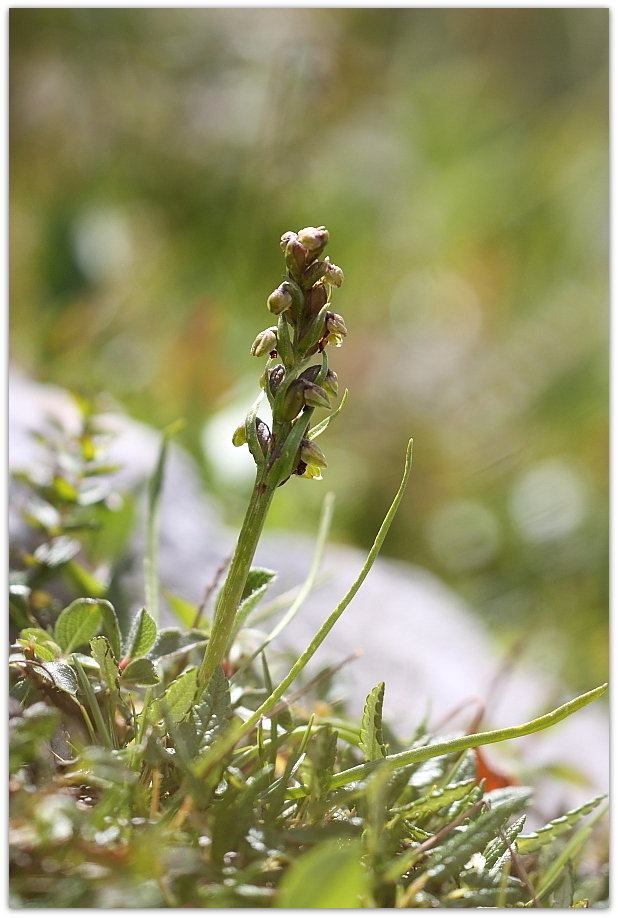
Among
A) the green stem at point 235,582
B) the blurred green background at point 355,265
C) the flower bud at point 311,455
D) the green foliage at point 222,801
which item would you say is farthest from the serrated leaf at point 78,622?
the blurred green background at point 355,265

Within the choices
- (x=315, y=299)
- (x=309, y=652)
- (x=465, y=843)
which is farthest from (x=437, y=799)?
(x=315, y=299)

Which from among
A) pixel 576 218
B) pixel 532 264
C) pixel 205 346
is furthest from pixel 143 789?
pixel 576 218

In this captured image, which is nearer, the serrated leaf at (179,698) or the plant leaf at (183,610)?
the serrated leaf at (179,698)

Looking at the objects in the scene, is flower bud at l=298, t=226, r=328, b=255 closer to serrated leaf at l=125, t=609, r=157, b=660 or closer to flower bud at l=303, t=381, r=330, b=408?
flower bud at l=303, t=381, r=330, b=408

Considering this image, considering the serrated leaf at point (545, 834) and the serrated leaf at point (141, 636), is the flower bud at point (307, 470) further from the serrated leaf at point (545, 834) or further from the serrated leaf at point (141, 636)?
the serrated leaf at point (545, 834)

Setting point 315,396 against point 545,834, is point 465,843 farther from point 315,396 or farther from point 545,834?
point 315,396

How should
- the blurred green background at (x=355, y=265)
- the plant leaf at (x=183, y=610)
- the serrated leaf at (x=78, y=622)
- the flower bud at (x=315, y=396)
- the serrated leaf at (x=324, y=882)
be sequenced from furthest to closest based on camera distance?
the blurred green background at (x=355, y=265), the plant leaf at (x=183, y=610), the serrated leaf at (x=78, y=622), the flower bud at (x=315, y=396), the serrated leaf at (x=324, y=882)

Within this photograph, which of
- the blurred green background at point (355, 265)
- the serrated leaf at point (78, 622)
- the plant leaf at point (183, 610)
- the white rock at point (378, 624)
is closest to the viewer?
the serrated leaf at point (78, 622)
